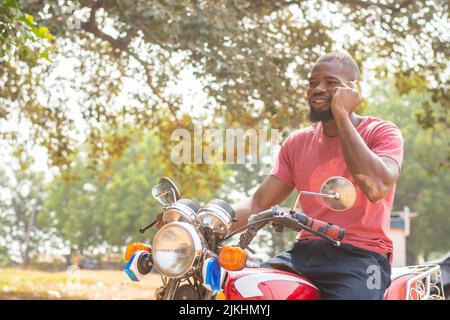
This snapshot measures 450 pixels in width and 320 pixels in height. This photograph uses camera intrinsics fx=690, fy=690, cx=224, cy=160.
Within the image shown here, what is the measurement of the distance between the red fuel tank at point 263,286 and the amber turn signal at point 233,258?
0.29 m

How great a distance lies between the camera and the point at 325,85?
2.90 metres

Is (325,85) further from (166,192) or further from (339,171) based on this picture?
(166,192)

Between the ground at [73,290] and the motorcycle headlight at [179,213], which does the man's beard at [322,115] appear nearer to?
the motorcycle headlight at [179,213]

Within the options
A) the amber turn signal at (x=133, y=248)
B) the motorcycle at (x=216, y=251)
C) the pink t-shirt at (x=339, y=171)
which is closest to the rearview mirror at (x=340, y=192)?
the motorcycle at (x=216, y=251)

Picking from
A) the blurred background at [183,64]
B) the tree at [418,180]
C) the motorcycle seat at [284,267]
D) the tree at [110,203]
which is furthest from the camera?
the tree at [110,203]

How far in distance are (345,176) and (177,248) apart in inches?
38.0

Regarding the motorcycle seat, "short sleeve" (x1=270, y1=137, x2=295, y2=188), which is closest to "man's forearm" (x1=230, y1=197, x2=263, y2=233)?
"short sleeve" (x1=270, y1=137, x2=295, y2=188)

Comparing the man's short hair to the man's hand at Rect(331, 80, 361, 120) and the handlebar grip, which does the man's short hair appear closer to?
the man's hand at Rect(331, 80, 361, 120)

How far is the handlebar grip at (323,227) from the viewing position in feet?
7.55

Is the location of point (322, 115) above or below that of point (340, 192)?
above

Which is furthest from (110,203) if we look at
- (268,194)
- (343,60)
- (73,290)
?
(343,60)
